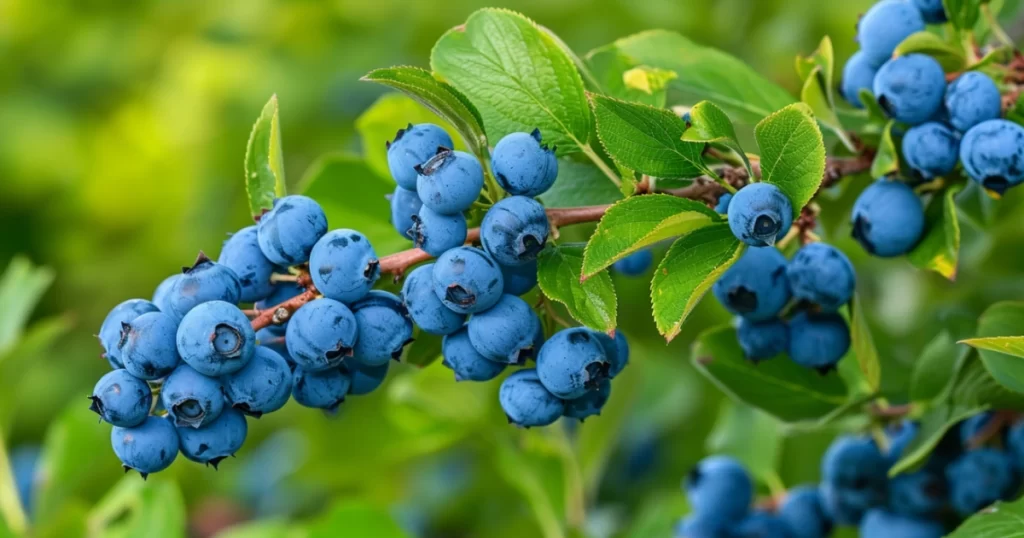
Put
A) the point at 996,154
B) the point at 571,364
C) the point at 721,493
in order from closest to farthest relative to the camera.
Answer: the point at 571,364, the point at 996,154, the point at 721,493

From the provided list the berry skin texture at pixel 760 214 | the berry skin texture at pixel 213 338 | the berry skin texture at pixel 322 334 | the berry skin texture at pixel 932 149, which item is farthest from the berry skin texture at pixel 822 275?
the berry skin texture at pixel 213 338

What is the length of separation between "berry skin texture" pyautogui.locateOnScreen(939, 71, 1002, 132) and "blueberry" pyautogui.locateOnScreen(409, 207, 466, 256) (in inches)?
26.6

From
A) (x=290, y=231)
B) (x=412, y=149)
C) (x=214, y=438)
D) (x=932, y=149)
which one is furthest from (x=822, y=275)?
(x=214, y=438)

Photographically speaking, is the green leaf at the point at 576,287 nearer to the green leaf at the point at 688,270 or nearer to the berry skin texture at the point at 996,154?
the green leaf at the point at 688,270

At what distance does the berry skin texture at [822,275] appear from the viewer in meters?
1.36

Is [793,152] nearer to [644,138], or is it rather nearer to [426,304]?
[644,138]

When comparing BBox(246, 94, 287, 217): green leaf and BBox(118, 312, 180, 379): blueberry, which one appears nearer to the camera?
BBox(118, 312, 180, 379): blueberry

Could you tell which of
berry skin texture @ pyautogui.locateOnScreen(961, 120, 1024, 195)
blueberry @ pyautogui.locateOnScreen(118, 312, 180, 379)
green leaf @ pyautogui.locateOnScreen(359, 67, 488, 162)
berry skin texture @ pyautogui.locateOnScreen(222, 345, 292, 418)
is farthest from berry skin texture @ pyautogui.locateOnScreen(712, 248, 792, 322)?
blueberry @ pyautogui.locateOnScreen(118, 312, 180, 379)

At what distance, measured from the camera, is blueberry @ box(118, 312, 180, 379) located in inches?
43.0

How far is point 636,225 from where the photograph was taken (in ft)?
3.73

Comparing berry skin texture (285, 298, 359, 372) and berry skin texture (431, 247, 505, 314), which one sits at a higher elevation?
berry skin texture (431, 247, 505, 314)

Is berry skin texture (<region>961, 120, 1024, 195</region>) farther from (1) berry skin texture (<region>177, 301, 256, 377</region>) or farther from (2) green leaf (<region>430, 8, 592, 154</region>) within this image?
(1) berry skin texture (<region>177, 301, 256, 377</region>)

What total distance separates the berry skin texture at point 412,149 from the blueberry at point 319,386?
0.24m

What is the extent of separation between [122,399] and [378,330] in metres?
0.28
